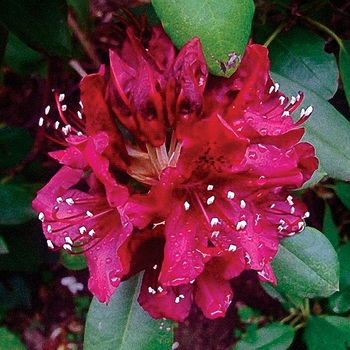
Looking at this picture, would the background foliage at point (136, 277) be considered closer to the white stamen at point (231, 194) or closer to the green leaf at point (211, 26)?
the green leaf at point (211, 26)

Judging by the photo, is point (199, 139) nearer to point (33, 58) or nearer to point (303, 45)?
point (303, 45)

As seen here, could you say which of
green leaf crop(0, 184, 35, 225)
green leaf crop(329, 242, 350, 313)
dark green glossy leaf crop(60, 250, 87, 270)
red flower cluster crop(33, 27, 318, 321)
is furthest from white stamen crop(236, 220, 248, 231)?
green leaf crop(329, 242, 350, 313)

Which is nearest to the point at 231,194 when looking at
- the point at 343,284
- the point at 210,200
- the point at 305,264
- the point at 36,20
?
the point at 210,200

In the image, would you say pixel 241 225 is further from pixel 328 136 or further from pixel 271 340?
pixel 271 340

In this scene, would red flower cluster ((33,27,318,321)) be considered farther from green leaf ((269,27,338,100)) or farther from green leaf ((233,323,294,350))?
green leaf ((233,323,294,350))

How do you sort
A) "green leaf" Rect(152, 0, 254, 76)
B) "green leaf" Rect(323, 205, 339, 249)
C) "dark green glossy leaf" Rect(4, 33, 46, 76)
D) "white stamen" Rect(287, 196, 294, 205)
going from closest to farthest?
"green leaf" Rect(152, 0, 254, 76)
"white stamen" Rect(287, 196, 294, 205)
"dark green glossy leaf" Rect(4, 33, 46, 76)
"green leaf" Rect(323, 205, 339, 249)

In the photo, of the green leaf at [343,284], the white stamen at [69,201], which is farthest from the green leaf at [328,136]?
the green leaf at [343,284]

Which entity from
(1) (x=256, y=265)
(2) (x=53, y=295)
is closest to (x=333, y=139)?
(1) (x=256, y=265)
